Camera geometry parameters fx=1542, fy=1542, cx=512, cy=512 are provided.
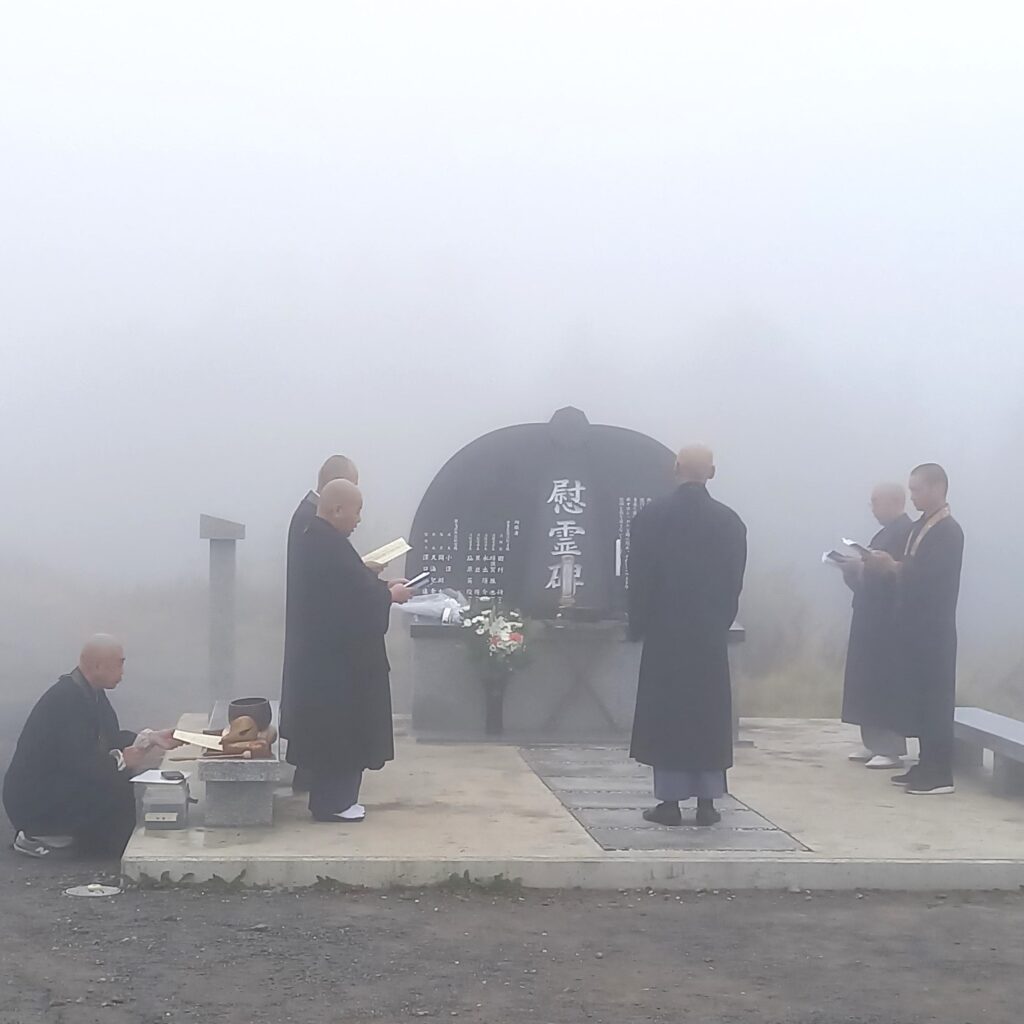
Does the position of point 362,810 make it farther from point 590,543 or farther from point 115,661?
point 590,543

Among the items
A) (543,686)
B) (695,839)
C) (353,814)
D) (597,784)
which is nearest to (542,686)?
(543,686)

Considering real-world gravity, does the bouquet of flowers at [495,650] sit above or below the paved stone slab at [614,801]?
above

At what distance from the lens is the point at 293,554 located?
20.5 ft

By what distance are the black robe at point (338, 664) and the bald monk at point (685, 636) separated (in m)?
1.00

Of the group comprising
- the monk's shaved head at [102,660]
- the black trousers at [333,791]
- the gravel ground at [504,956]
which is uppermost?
the monk's shaved head at [102,660]

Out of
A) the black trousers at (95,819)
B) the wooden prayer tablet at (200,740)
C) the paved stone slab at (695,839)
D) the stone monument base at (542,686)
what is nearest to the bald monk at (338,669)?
the wooden prayer tablet at (200,740)

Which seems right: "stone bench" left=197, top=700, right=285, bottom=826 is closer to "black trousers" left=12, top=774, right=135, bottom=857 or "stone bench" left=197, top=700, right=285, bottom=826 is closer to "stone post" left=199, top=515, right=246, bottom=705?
"black trousers" left=12, top=774, right=135, bottom=857

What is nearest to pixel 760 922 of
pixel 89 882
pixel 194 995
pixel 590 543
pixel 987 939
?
pixel 987 939

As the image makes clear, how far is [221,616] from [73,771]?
234cm

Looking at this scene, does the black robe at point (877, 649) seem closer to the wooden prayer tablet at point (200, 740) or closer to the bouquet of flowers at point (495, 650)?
the bouquet of flowers at point (495, 650)

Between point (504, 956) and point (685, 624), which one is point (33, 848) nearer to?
point (504, 956)

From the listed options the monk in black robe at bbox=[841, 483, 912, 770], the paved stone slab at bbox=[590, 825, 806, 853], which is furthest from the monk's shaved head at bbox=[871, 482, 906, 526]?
the paved stone slab at bbox=[590, 825, 806, 853]

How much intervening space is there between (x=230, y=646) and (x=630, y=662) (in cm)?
211

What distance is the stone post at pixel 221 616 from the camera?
25.4 feet
